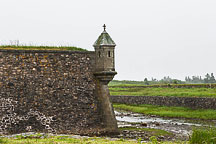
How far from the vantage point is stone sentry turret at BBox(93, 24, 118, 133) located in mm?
22328

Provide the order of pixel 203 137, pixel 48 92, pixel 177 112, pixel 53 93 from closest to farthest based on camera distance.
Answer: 1. pixel 203 137
2. pixel 48 92
3. pixel 53 93
4. pixel 177 112

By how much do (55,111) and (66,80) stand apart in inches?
87.6

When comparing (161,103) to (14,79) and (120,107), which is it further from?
(14,79)

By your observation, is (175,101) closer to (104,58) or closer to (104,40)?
(104,58)

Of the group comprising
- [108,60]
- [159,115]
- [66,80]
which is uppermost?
[108,60]

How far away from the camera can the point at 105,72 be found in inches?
874

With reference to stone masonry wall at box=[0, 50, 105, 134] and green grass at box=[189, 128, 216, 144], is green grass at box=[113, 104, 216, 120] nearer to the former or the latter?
stone masonry wall at box=[0, 50, 105, 134]

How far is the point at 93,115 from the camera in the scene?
22.2 m

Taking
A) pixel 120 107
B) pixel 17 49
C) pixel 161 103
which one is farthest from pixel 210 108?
pixel 17 49

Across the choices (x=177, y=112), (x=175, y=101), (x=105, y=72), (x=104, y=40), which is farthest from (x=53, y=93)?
(x=175, y=101)

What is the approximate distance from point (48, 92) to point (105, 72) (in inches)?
162

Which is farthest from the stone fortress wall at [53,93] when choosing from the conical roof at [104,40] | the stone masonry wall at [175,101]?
the stone masonry wall at [175,101]

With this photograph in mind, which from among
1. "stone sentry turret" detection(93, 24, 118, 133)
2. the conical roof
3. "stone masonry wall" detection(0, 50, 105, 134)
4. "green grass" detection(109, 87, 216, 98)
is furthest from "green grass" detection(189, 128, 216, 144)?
"green grass" detection(109, 87, 216, 98)

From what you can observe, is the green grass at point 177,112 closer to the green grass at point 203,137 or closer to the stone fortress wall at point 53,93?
the stone fortress wall at point 53,93
